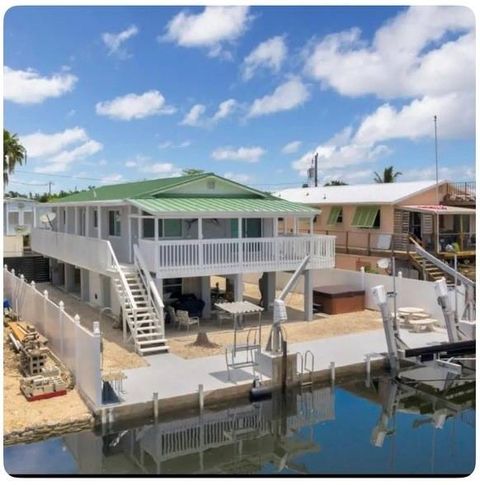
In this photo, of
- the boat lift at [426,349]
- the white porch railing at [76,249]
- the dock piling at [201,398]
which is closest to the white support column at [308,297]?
the boat lift at [426,349]

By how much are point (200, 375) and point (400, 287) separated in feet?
32.1

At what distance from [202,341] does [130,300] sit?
7.58 feet

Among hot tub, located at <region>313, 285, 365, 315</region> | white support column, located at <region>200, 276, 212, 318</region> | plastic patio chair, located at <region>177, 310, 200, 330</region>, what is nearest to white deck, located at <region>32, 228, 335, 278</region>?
plastic patio chair, located at <region>177, 310, 200, 330</region>

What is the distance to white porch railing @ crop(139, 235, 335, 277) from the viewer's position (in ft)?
53.4

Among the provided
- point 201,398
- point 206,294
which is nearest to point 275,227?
point 206,294

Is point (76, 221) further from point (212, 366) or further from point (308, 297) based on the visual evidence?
point (212, 366)

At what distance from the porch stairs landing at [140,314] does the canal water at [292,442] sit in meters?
3.73

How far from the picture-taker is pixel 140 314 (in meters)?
15.3

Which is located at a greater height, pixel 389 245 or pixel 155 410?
pixel 389 245

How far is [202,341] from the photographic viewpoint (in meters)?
15.2

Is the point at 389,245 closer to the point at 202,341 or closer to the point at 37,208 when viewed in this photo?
the point at 202,341

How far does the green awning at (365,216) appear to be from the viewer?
27719 millimetres

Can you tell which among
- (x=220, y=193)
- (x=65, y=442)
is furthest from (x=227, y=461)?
(x=220, y=193)

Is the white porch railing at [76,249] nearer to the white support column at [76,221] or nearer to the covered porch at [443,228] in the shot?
the white support column at [76,221]
